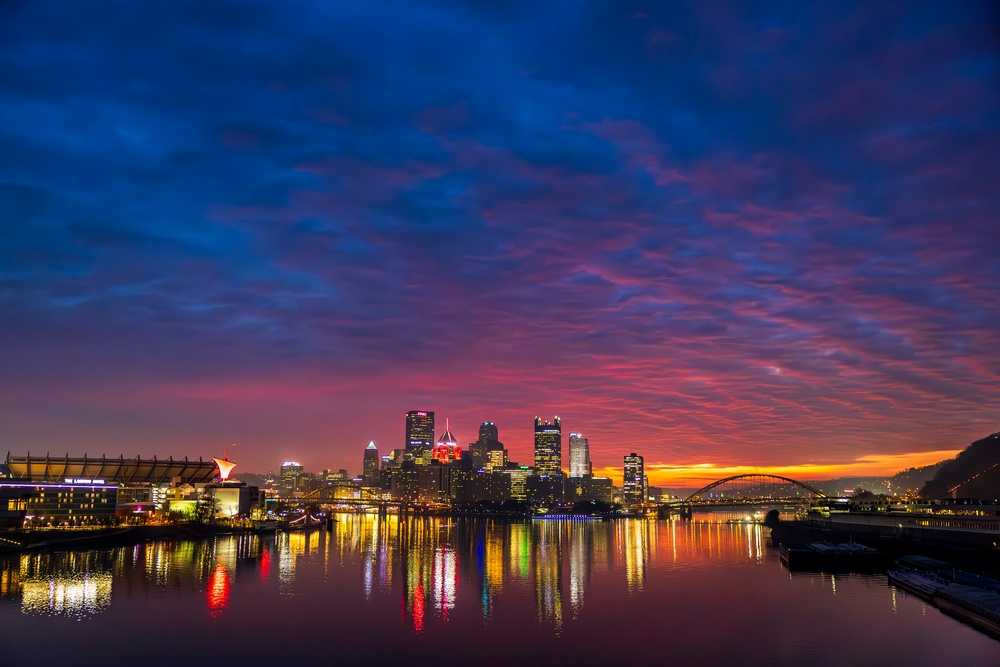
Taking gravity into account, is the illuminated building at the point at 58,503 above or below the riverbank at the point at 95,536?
above

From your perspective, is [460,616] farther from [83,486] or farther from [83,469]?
[83,469]

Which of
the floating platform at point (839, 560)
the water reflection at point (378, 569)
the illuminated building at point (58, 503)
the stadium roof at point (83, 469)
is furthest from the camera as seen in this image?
the stadium roof at point (83, 469)

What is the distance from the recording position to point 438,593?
204ft

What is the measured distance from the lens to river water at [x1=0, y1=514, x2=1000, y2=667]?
131ft

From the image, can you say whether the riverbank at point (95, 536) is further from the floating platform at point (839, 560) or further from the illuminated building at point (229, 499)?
the floating platform at point (839, 560)

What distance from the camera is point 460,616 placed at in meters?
50.8

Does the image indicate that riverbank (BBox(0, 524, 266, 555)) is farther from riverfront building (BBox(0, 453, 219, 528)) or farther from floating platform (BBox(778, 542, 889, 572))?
floating platform (BBox(778, 542, 889, 572))

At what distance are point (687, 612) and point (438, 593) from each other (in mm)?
20700

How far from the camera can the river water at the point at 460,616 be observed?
3978 cm

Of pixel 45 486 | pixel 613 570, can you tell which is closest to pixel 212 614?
pixel 613 570

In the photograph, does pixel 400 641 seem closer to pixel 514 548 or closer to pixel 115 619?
pixel 115 619

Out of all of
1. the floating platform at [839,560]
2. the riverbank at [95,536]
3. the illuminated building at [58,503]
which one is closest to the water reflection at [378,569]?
the riverbank at [95,536]

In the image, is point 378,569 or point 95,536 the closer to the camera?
point 378,569

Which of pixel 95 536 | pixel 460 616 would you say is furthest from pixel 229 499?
pixel 460 616
